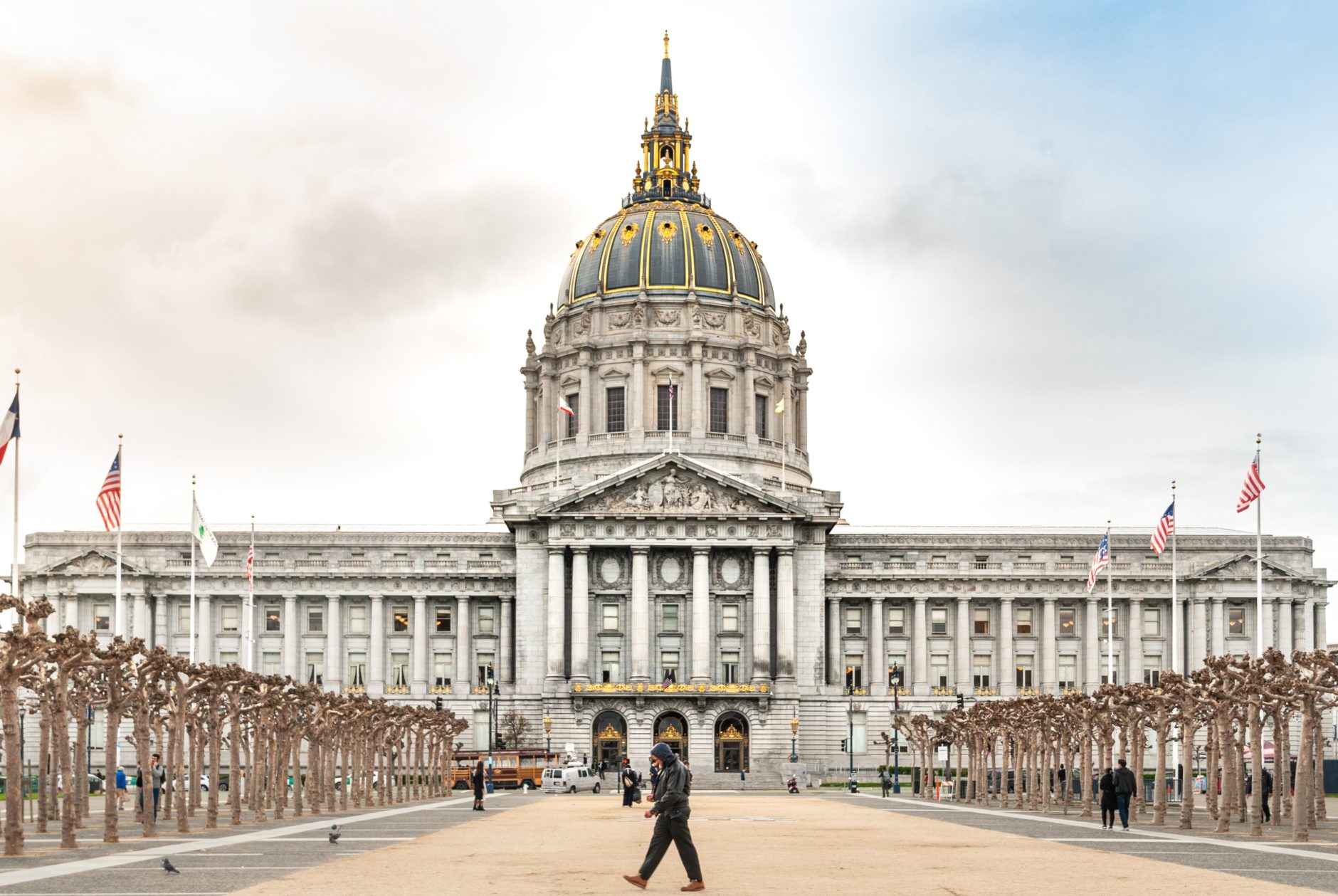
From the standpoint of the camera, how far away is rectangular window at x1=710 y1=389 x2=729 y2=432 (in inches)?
6713

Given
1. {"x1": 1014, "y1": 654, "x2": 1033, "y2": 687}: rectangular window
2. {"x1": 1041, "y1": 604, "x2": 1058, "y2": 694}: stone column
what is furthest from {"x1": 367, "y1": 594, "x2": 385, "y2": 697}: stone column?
{"x1": 1041, "y1": 604, "x2": 1058, "y2": 694}: stone column

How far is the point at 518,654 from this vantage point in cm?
14525

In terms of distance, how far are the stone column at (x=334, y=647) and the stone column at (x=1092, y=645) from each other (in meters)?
62.4

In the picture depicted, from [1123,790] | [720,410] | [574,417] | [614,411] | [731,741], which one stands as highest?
[720,410]

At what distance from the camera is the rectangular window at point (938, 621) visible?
154m

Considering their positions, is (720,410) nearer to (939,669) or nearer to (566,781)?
(939,669)

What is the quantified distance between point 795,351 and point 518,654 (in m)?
51.4

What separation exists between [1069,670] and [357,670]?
60.3 meters

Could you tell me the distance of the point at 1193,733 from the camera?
70.1m

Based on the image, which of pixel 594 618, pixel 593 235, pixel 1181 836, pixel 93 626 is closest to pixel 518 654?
pixel 594 618

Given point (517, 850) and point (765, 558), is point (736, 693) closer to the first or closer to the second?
point (765, 558)

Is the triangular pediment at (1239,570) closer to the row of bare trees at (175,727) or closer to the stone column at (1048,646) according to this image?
the stone column at (1048,646)

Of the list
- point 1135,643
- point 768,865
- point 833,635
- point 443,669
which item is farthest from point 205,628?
point 768,865

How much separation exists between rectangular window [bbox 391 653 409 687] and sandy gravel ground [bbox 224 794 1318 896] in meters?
93.0
